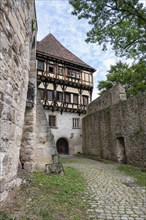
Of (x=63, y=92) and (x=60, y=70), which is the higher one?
(x=60, y=70)

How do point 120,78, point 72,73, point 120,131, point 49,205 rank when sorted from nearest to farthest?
point 49,205 < point 120,131 < point 72,73 < point 120,78

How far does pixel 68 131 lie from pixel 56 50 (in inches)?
359

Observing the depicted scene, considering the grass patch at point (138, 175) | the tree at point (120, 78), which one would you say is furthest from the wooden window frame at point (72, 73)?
the grass patch at point (138, 175)

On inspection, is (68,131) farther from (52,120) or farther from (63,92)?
(63,92)

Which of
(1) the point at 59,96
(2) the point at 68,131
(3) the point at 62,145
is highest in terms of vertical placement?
(1) the point at 59,96

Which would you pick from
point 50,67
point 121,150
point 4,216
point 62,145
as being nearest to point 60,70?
point 50,67

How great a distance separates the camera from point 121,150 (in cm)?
1027

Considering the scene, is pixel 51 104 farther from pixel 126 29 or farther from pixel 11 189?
pixel 11 189

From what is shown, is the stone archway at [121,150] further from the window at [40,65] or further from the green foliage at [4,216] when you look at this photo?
the window at [40,65]

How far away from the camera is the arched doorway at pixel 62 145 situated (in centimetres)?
1650

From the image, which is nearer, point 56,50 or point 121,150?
point 121,150

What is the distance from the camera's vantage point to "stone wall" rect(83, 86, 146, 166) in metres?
8.39

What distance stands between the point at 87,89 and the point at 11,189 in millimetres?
15902

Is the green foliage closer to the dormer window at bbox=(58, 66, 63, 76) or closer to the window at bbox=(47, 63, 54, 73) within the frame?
the window at bbox=(47, 63, 54, 73)
